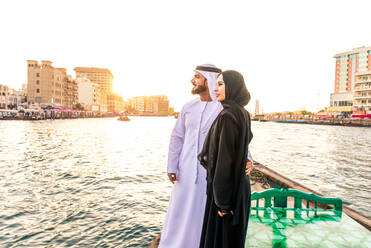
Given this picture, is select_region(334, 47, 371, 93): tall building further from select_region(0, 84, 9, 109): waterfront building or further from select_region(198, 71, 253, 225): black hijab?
select_region(0, 84, 9, 109): waterfront building

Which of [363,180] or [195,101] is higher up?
[195,101]

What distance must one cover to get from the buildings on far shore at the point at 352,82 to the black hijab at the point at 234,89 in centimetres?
10131

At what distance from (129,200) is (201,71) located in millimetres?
7300

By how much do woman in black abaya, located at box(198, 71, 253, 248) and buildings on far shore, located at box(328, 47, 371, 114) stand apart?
101391mm

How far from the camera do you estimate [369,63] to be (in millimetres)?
111938

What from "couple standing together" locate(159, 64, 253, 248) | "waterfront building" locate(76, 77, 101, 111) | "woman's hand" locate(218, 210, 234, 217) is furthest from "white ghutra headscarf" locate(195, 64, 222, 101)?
"waterfront building" locate(76, 77, 101, 111)

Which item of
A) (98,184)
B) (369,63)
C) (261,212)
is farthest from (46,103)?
(369,63)

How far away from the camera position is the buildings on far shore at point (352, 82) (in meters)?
85.8

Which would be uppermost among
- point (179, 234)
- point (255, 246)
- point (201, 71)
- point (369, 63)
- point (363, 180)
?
point (369, 63)

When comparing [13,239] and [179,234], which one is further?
[13,239]

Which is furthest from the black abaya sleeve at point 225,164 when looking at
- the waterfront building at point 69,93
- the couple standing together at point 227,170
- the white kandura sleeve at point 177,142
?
the waterfront building at point 69,93

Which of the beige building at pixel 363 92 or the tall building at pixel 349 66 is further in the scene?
the tall building at pixel 349 66

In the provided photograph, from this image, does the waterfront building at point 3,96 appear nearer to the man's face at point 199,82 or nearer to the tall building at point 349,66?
the man's face at point 199,82

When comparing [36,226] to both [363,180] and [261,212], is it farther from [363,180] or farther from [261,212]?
[363,180]
